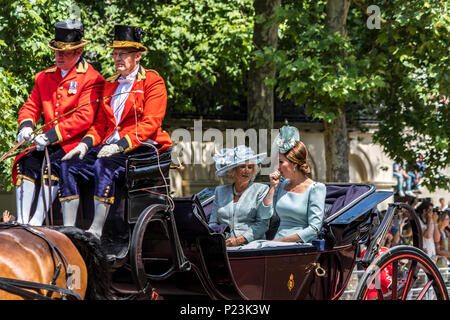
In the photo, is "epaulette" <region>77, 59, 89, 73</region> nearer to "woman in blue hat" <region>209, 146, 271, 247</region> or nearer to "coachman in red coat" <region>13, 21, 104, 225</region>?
"coachman in red coat" <region>13, 21, 104, 225</region>

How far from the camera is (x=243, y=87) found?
49.0ft

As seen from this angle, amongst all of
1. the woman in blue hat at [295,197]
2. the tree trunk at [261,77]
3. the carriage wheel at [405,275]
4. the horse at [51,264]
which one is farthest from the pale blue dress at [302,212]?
the tree trunk at [261,77]

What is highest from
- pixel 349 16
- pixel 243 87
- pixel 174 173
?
pixel 349 16

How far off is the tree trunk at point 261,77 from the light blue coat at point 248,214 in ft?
19.2

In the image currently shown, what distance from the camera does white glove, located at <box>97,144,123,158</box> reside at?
4.77 m

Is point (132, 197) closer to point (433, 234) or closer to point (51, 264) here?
point (51, 264)

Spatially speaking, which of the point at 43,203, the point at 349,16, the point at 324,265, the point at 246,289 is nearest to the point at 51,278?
the point at 43,203

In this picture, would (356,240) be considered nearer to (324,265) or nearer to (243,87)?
(324,265)

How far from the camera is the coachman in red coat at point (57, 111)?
474cm

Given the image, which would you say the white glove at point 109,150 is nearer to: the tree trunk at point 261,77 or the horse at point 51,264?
the horse at point 51,264

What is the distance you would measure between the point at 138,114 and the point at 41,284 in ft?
5.56

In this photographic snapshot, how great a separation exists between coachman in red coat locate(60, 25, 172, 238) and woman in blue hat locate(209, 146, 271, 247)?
2.53 ft

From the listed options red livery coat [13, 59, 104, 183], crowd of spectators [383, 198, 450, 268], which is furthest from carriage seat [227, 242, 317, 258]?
crowd of spectators [383, 198, 450, 268]

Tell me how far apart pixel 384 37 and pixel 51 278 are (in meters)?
8.15
